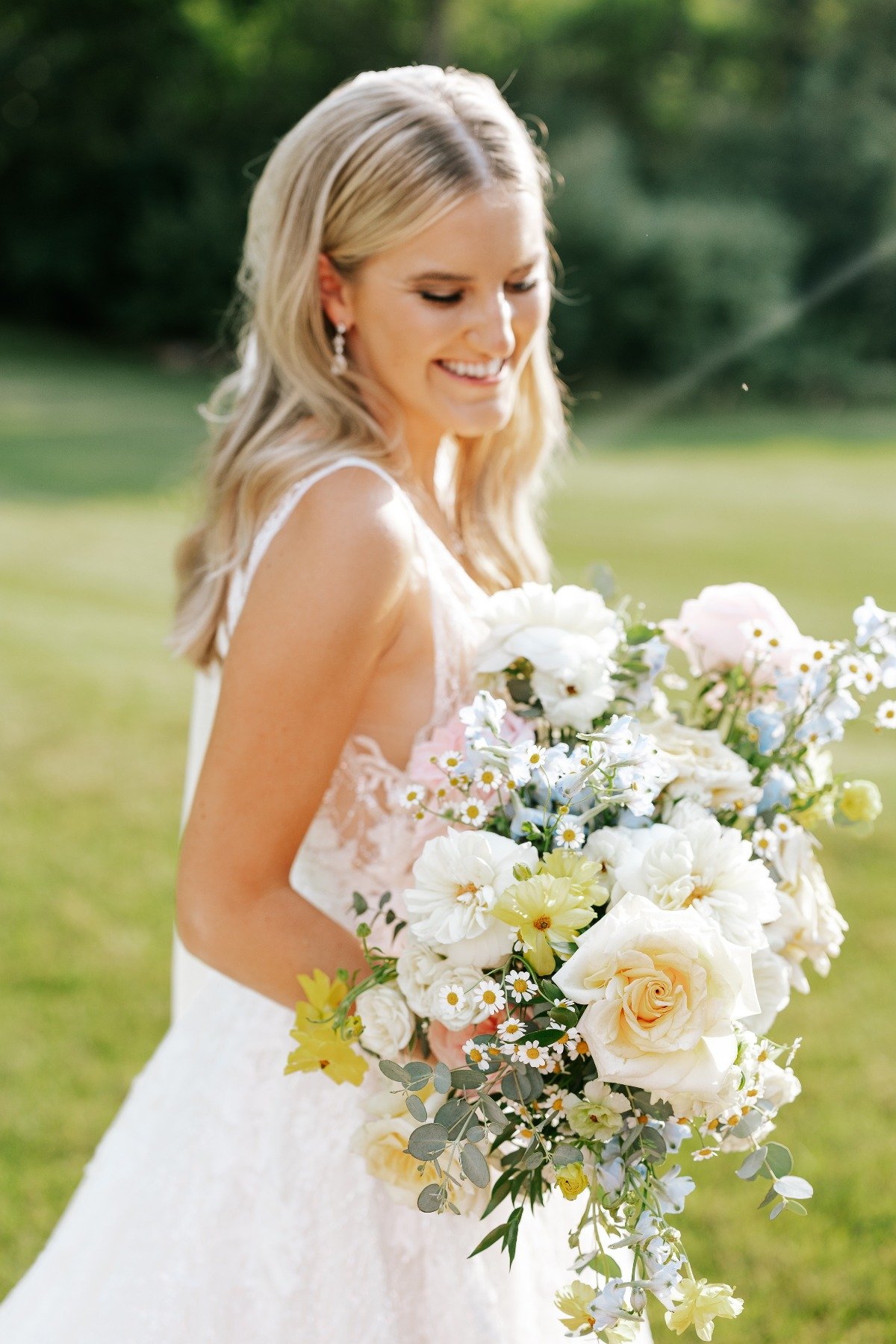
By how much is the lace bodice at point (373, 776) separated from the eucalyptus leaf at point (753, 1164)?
2.28ft

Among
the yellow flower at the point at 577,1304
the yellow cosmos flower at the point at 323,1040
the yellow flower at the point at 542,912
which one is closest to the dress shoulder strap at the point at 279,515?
the yellow cosmos flower at the point at 323,1040

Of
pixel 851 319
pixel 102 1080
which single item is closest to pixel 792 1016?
pixel 102 1080

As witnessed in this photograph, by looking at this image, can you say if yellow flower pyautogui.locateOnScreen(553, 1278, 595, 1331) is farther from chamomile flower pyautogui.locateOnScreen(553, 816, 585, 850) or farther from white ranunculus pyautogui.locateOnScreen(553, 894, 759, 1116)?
chamomile flower pyautogui.locateOnScreen(553, 816, 585, 850)

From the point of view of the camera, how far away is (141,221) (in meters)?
28.7

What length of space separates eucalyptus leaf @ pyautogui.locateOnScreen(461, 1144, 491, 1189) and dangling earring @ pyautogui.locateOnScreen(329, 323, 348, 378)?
4.73ft

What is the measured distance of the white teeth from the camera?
2.39 metres

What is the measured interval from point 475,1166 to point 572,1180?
0.46 feet

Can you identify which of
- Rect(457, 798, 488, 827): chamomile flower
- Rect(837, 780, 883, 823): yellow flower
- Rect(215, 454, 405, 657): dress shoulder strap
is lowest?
Rect(457, 798, 488, 827): chamomile flower

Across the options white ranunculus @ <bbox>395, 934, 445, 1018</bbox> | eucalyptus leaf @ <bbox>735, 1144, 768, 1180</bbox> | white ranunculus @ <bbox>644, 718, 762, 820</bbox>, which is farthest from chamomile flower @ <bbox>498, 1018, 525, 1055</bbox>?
white ranunculus @ <bbox>644, 718, 762, 820</bbox>

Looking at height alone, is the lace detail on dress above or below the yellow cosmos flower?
above

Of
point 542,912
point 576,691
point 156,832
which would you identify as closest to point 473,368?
point 576,691

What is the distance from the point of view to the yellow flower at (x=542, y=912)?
5.18ft

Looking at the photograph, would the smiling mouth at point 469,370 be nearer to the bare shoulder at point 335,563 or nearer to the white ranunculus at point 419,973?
the bare shoulder at point 335,563

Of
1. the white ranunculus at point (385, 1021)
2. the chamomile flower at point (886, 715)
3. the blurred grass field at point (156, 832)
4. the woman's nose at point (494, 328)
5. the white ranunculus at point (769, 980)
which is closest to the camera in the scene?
the white ranunculus at point (385, 1021)
